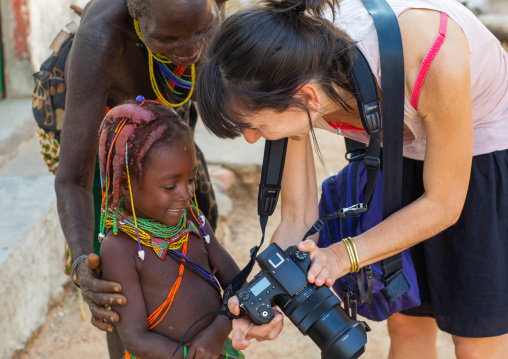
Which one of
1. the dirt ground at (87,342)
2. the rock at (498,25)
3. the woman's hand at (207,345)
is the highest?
the woman's hand at (207,345)

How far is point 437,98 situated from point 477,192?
0.46 meters

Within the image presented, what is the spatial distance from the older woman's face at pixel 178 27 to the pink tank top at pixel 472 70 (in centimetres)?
40

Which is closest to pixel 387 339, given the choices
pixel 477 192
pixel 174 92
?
pixel 477 192

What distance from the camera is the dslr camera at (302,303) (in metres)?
1.62

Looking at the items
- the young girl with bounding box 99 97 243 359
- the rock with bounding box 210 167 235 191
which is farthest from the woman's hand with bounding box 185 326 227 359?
the rock with bounding box 210 167 235 191

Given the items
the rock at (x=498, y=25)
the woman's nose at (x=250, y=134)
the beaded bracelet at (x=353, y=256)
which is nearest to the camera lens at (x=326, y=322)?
the beaded bracelet at (x=353, y=256)

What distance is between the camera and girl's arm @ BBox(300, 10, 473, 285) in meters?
1.56

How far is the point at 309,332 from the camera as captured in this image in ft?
5.48

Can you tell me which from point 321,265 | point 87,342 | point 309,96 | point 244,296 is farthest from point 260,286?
point 87,342

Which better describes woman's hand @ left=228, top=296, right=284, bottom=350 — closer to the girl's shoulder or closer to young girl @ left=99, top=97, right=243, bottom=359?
young girl @ left=99, top=97, right=243, bottom=359

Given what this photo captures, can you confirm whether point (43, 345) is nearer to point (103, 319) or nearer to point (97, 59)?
point (103, 319)

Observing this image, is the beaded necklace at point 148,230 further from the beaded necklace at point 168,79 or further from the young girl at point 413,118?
the beaded necklace at point 168,79

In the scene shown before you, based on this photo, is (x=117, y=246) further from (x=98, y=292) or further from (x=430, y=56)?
(x=430, y=56)

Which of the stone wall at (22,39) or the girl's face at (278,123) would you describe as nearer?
the girl's face at (278,123)
